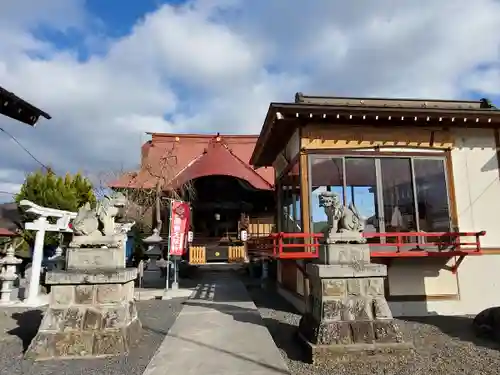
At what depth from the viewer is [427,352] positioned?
215 inches

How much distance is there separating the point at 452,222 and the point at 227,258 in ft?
36.2

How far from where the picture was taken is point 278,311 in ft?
28.8

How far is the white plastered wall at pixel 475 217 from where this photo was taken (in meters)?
8.38

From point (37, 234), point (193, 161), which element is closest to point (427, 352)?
point (37, 234)

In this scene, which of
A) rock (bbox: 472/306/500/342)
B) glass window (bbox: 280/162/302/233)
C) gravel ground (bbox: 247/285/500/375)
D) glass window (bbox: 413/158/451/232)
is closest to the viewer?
gravel ground (bbox: 247/285/500/375)

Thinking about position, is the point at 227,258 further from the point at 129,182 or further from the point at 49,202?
the point at 49,202

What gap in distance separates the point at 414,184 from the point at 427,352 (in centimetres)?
436

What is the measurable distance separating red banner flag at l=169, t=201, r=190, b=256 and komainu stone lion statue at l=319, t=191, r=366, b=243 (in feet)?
22.3

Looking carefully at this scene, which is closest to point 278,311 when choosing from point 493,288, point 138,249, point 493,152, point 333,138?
point 333,138

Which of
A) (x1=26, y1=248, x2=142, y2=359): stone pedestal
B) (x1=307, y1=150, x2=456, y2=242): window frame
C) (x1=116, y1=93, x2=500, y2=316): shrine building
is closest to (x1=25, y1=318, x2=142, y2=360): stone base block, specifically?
(x1=26, y1=248, x2=142, y2=359): stone pedestal

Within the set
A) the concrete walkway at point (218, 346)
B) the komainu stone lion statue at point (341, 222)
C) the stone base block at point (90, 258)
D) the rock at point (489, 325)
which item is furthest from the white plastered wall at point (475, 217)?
the stone base block at point (90, 258)

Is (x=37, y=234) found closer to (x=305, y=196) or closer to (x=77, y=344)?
(x=77, y=344)

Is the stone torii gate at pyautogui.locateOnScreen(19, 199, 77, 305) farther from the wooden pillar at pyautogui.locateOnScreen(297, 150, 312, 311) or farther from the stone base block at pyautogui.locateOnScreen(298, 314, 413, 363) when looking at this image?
the stone base block at pyautogui.locateOnScreen(298, 314, 413, 363)

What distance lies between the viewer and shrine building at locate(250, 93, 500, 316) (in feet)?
27.3
